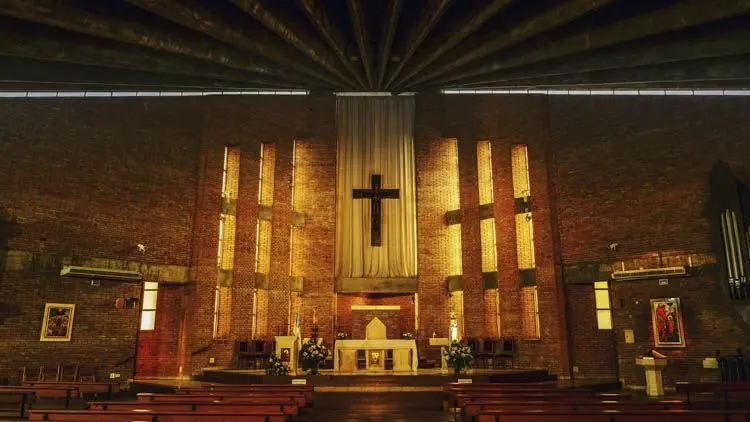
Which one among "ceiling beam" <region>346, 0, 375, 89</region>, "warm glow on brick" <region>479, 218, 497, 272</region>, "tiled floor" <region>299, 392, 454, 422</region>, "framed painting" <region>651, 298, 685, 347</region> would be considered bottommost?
"tiled floor" <region>299, 392, 454, 422</region>

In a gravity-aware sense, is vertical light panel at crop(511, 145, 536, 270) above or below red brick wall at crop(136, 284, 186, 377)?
above

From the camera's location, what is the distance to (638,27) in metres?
11.0

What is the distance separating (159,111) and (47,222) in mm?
4975

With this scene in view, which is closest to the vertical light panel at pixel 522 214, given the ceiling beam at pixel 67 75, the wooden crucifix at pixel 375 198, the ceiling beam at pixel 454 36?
the wooden crucifix at pixel 375 198

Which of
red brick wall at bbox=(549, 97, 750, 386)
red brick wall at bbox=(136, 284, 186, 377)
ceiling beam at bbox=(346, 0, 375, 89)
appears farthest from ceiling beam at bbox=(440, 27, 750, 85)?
red brick wall at bbox=(136, 284, 186, 377)

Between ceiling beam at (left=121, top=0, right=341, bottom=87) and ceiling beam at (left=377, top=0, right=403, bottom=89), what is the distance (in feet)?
6.28

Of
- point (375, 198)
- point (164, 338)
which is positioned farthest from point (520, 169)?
point (164, 338)

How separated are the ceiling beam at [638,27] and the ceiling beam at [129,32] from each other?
6.57m

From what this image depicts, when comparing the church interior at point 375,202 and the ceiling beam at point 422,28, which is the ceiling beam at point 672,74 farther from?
the ceiling beam at point 422,28

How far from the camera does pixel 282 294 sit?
19750 millimetres

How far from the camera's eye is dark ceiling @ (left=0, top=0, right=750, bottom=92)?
1083 cm

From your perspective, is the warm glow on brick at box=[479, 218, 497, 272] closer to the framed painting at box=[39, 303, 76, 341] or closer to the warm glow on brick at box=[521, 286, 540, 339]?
the warm glow on brick at box=[521, 286, 540, 339]

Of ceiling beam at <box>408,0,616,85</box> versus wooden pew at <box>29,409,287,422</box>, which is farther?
ceiling beam at <box>408,0,616,85</box>

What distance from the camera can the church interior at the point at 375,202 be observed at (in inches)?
473
